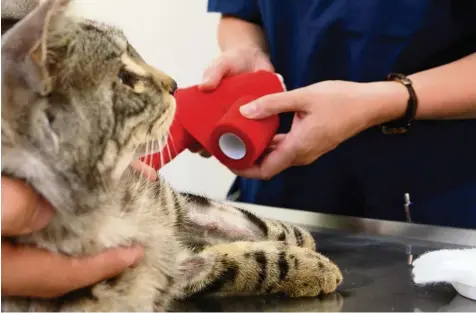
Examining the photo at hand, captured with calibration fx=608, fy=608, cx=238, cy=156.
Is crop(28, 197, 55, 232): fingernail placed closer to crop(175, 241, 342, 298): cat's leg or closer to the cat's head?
the cat's head

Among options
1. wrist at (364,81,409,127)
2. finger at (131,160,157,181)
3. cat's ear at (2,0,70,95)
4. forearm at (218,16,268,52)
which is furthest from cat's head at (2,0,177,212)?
forearm at (218,16,268,52)

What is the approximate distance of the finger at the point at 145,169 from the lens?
736 millimetres

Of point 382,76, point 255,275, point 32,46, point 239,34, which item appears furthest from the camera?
point 239,34

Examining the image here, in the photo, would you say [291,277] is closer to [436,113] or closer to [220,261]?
[220,261]

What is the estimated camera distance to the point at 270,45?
1132mm

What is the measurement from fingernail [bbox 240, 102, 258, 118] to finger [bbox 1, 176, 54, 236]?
0.33 m

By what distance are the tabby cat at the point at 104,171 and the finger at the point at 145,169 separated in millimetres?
11

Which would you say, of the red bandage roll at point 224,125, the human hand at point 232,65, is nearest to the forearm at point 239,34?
the human hand at point 232,65

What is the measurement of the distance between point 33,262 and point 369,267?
449mm

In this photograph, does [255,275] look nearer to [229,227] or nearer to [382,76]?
[229,227]

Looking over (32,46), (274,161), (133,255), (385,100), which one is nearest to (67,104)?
(32,46)

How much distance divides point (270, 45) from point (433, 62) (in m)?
0.29

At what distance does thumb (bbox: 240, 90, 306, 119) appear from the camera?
82cm

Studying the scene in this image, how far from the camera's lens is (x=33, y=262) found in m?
0.55
